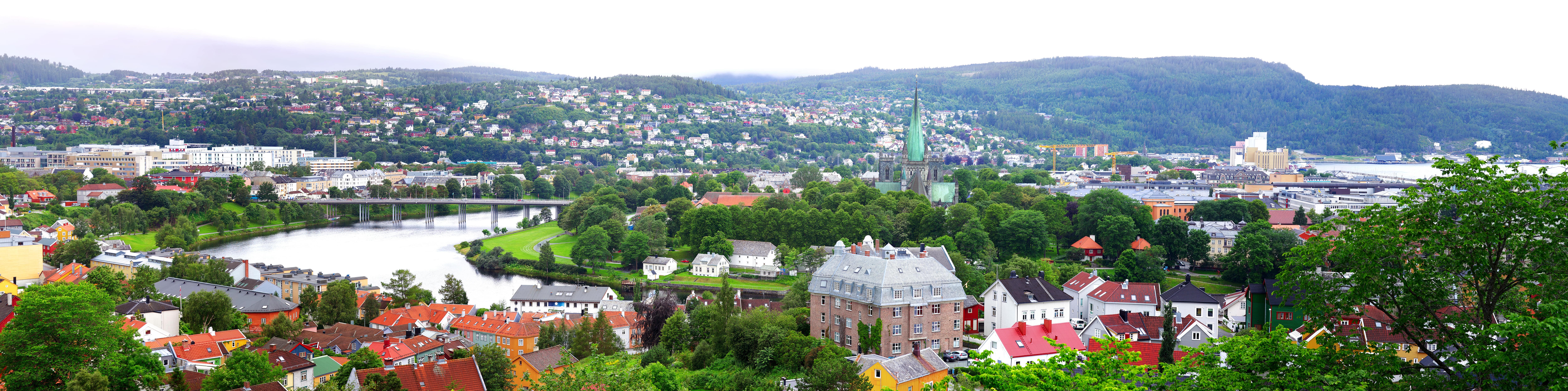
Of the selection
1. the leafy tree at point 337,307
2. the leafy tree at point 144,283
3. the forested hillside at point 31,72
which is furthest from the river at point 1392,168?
the forested hillside at point 31,72

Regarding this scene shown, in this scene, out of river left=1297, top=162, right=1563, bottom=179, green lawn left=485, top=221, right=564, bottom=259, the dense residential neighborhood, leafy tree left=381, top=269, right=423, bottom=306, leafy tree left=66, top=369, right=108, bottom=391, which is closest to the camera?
the dense residential neighborhood

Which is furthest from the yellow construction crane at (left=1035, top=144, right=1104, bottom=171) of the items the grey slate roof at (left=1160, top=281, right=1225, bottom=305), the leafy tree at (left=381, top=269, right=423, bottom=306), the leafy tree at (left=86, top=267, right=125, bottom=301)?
the leafy tree at (left=86, top=267, right=125, bottom=301)

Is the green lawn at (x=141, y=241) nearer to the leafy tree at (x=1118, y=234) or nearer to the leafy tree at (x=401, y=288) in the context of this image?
the leafy tree at (x=401, y=288)

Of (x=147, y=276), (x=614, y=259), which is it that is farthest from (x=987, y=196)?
(x=147, y=276)

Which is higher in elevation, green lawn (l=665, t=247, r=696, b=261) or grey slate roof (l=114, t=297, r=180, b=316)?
grey slate roof (l=114, t=297, r=180, b=316)

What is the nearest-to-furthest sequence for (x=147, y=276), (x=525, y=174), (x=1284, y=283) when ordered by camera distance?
1. (x=1284, y=283)
2. (x=147, y=276)
3. (x=525, y=174)

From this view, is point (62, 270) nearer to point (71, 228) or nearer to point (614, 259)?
point (71, 228)

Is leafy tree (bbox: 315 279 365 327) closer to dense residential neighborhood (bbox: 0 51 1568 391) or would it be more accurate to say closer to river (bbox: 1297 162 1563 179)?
dense residential neighborhood (bbox: 0 51 1568 391)
